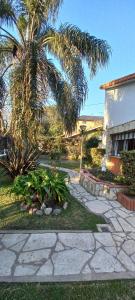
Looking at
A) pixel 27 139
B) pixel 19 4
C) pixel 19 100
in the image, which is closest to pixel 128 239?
pixel 27 139

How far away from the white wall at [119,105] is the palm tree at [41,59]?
13.3 feet

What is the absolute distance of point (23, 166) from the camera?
444 inches

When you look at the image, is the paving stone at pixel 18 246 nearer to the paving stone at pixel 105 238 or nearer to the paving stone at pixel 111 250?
the paving stone at pixel 105 238

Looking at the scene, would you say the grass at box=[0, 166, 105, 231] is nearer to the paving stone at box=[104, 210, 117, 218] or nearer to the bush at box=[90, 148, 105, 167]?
the paving stone at box=[104, 210, 117, 218]

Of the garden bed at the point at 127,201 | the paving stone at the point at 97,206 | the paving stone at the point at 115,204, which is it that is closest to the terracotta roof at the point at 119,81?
the garden bed at the point at 127,201

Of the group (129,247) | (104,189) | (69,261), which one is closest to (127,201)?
(104,189)

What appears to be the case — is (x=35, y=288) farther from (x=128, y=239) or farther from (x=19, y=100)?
(x=19, y=100)

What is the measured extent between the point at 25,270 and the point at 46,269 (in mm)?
400

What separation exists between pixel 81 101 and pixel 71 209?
16.9 feet

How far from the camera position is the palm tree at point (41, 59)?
10.1 metres

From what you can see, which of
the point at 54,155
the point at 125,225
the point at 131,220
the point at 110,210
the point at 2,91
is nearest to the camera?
the point at 125,225

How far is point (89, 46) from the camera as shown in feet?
35.9

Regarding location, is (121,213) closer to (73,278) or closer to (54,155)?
(73,278)

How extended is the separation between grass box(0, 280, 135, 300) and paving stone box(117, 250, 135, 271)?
1.76ft
